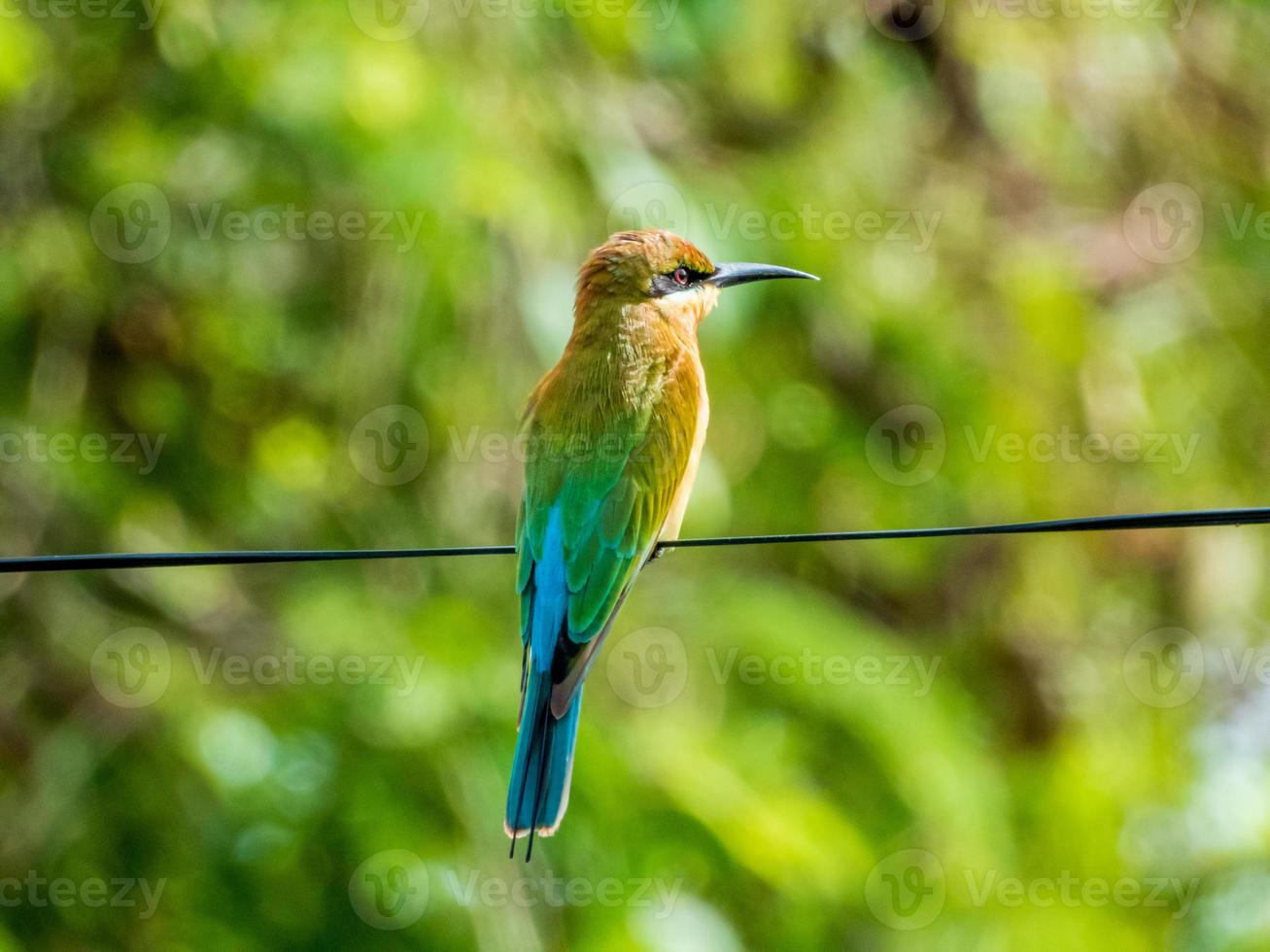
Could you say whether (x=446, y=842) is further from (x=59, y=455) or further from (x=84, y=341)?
(x=84, y=341)

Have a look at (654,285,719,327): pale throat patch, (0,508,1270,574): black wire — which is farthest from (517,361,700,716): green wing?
(0,508,1270,574): black wire

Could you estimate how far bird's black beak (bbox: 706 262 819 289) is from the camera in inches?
163

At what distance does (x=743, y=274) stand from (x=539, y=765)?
1493 mm

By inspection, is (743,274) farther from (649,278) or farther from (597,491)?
(597,491)

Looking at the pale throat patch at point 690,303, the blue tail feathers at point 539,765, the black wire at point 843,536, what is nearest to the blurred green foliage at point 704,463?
the pale throat patch at point 690,303

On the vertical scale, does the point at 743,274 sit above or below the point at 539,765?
above

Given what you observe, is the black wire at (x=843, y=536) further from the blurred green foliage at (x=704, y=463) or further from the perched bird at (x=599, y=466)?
the blurred green foliage at (x=704, y=463)

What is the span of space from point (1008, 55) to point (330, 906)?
397 cm

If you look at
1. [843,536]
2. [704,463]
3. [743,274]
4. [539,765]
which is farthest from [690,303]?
[843,536]

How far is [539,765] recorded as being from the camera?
329 centimetres

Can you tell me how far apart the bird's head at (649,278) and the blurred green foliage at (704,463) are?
106 mm

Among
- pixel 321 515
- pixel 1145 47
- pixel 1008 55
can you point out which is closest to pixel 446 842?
pixel 321 515

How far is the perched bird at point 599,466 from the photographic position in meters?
3.35

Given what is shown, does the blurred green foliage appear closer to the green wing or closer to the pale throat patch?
the pale throat patch
